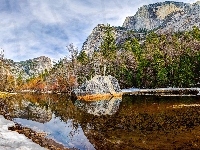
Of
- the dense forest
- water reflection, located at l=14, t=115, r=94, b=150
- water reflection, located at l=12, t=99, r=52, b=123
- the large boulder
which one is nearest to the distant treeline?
the dense forest

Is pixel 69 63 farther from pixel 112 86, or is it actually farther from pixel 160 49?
pixel 112 86

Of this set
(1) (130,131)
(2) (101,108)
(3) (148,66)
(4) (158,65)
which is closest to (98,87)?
(2) (101,108)

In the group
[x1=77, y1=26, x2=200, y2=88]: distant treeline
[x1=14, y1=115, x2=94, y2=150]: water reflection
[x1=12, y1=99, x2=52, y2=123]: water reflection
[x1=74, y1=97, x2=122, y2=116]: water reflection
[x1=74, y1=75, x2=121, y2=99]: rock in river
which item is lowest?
[x1=14, y1=115, x2=94, y2=150]: water reflection

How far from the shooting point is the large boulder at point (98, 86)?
72.8 metres

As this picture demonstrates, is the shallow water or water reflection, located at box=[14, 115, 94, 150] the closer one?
the shallow water

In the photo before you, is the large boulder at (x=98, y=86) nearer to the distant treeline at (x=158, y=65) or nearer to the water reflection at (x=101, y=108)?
the water reflection at (x=101, y=108)

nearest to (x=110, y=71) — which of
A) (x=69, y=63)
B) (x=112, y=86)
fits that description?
(x=69, y=63)

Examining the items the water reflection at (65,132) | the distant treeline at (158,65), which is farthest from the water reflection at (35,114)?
the distant treeline at (158,65)

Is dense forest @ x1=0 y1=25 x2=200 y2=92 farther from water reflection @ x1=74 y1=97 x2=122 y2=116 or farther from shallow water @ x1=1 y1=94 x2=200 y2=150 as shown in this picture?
shallow water @ x1=1 y1=94 x2=200 y2=150

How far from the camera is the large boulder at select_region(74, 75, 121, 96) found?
72.8m

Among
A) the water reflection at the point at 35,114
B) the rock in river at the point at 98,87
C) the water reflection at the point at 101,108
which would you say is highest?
the rock in river at the point at 98,87

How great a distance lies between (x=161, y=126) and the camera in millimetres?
27375

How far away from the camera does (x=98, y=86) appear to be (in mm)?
74250

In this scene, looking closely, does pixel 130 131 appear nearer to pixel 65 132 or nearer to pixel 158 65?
pixel 65 132
